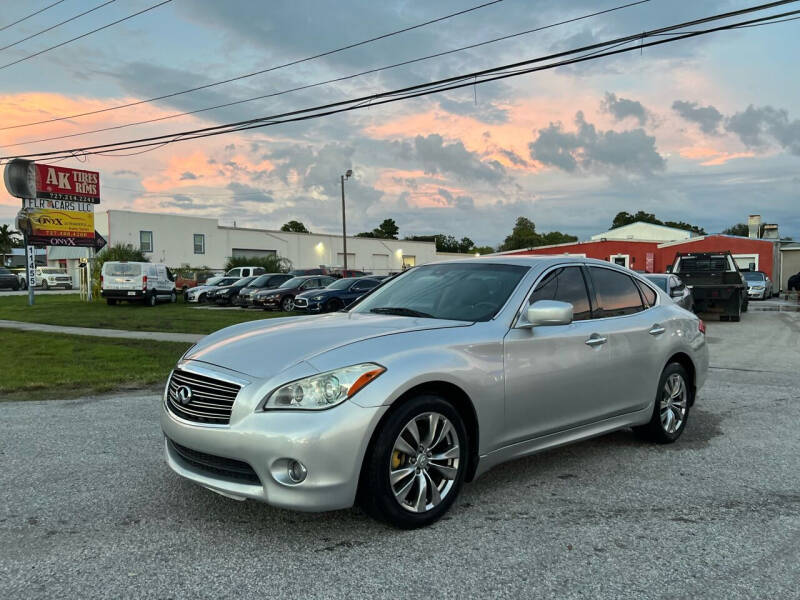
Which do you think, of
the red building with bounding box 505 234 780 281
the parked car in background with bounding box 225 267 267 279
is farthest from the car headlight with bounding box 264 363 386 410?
the red building with bounding box 505 234 780 281

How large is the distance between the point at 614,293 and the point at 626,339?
17.2 inches

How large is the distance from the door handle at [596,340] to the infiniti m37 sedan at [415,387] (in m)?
0.01

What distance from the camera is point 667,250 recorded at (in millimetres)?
45500

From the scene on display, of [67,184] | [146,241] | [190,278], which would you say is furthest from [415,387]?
[146,241]

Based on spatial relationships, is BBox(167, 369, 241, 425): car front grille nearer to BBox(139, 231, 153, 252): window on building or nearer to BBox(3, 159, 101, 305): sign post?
BBox(3, 159, 101, 305): sign post

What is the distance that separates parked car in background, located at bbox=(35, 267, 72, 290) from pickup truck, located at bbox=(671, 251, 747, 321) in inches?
1868

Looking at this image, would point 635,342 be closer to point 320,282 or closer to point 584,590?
point 584,590

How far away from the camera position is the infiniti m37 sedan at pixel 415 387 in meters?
3.24

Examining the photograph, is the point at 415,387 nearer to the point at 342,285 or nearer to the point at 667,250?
the point at 342,285

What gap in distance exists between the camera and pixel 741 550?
335 cm

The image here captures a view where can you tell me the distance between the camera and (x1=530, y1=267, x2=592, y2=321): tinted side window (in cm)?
459

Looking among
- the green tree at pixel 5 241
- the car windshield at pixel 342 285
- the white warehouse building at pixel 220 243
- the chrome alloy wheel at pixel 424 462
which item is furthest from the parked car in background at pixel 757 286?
the green tree at pixel 5 241

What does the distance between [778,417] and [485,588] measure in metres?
5.01

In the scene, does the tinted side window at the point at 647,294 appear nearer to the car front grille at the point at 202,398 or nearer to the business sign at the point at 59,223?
the car front grille at the point at 202,398
